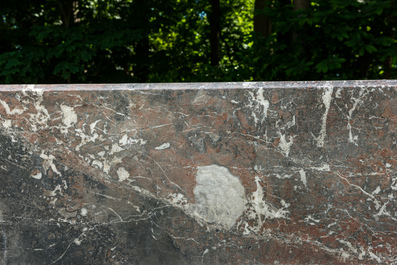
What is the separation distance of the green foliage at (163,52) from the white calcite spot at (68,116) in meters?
3.47

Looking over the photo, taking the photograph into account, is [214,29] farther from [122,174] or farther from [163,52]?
[122,174]

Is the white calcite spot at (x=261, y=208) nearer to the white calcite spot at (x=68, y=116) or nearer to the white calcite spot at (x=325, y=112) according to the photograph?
the white calcite spot at (x=325, y=112)

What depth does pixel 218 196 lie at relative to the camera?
83.9 inches

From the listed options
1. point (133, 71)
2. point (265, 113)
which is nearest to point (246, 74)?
point (133, 71)

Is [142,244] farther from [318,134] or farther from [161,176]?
[318,134]

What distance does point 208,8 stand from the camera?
9.71m

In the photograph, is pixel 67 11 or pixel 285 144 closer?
pixel 285 144

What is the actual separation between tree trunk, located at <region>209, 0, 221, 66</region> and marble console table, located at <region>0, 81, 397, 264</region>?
23.2 feet

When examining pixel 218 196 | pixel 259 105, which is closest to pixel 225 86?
pixel 259 105

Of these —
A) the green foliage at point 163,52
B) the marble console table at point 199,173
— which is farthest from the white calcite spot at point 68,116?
the green foliage at point 163,52

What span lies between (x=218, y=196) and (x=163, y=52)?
A: 6.04 meters

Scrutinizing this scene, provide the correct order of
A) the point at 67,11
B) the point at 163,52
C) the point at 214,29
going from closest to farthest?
the point at 67,11 → the point at 163,52 → the point at 214,29

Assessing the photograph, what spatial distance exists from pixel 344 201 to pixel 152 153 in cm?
Result: 114

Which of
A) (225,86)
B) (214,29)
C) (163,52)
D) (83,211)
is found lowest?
(163,52)
